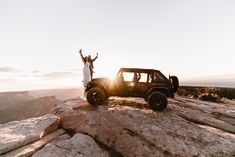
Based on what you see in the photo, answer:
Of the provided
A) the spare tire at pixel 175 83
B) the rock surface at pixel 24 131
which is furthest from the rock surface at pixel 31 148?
the spare tire at pixel 175 83

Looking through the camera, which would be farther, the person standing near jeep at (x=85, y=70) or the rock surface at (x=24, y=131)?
the person standing near jeep at (x=85, y=70)

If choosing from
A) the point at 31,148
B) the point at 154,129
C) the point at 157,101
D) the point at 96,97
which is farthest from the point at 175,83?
the point at 31,148

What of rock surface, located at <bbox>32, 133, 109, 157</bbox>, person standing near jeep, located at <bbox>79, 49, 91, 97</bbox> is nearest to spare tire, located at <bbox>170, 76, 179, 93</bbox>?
rock surface, located at <bbox>32, 133, 109, 157</bbox>

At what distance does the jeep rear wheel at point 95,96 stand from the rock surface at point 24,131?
167 cm

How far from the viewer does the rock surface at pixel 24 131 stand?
249 inches

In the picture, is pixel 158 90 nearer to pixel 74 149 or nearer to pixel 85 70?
pixel 74 149

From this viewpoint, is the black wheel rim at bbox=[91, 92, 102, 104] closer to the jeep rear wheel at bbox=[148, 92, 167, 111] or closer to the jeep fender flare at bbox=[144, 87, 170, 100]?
the jeep fender flare at bbox=[144, 87, 170, 100]

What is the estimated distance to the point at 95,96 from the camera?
360 inches

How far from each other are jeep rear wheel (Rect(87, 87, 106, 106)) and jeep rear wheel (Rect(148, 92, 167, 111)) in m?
2.09

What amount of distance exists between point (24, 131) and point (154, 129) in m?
4.63

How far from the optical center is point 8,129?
754cm

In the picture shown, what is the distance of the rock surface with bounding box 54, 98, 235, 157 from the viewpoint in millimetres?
6336

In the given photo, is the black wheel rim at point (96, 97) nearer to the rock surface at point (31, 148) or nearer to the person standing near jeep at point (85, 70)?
the rock surface at point (31, 148)

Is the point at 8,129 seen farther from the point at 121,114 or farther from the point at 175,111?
the point at 175,111
